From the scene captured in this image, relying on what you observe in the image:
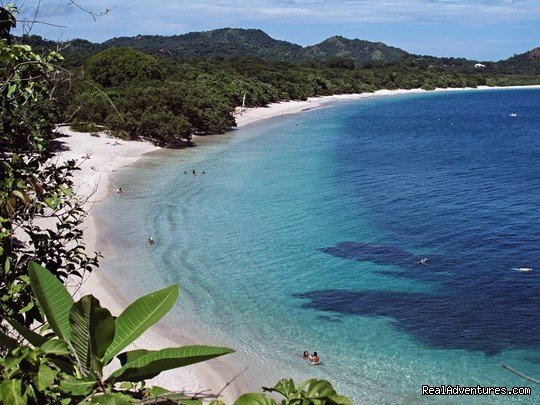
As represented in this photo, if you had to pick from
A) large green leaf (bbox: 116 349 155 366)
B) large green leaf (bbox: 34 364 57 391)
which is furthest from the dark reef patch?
large green leaf (bbox: 34 364 57 391)

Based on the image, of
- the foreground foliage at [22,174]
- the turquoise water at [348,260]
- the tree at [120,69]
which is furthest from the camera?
the tree at [120,69]

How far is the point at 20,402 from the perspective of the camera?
288 centimetres

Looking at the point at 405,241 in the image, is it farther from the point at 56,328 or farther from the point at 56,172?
the point at 56,328

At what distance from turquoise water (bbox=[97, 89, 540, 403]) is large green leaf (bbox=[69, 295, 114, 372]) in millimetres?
13265

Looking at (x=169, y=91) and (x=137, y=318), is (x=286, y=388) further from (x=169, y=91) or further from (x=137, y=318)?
(x=169, y=91)

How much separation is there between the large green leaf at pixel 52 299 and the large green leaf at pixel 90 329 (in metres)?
0.13

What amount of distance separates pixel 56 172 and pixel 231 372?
461 inches

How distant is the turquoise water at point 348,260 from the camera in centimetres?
1731

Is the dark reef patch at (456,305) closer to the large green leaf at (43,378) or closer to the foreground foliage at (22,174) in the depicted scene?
the foreground foliage at (22,174)

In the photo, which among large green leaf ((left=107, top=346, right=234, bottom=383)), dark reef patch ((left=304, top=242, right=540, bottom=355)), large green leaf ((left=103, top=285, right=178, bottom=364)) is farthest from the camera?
dark reef patch ((left=304, top=242, right=540, bottom=355))

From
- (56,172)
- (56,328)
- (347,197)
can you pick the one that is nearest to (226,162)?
(347,197)

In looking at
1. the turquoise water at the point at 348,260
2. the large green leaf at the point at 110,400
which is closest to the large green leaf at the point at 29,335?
the large green leaf at the point at 110,400

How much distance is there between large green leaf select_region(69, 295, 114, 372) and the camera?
2.92 metres

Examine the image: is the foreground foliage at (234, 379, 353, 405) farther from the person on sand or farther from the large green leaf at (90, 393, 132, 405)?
the person on sand
